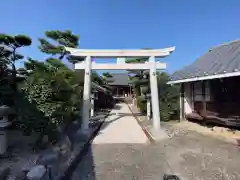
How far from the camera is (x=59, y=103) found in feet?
17.7

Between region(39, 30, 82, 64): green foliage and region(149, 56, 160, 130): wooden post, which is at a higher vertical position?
region(39, 30, 82, 64): green foliage

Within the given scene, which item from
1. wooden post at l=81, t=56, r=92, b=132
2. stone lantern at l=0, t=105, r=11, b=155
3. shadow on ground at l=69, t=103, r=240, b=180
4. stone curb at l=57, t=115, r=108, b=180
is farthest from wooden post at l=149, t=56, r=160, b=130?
stone lantern at l=0, t=105, r=11, b=155

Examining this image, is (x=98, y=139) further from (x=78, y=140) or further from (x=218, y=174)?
(x=218, y=174)

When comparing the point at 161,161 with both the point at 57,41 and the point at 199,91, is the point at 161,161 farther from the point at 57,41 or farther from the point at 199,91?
the point at 57,41

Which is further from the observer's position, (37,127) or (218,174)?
(37,127)

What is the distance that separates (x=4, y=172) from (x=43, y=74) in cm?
247

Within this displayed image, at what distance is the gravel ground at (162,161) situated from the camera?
Result: 4.25m

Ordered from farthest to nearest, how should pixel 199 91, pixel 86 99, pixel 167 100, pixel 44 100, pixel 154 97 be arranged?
pixel 167 100, pixel 199 91, pixel 154 97, pixel 86 99, pixel 44 100

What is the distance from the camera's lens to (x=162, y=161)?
514 cm

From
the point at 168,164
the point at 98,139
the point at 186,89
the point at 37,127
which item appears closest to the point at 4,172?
the point at 37,127

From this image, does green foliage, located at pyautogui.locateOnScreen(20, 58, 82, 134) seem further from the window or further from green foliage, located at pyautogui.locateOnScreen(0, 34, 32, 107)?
the window

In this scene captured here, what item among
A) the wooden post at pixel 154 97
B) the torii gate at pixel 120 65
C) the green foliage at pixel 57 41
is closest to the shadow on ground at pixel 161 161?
the wooden post at pixel 154 97

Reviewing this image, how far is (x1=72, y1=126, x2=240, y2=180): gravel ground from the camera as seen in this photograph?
4.25 metres

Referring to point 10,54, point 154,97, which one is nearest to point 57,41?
point 10,54
